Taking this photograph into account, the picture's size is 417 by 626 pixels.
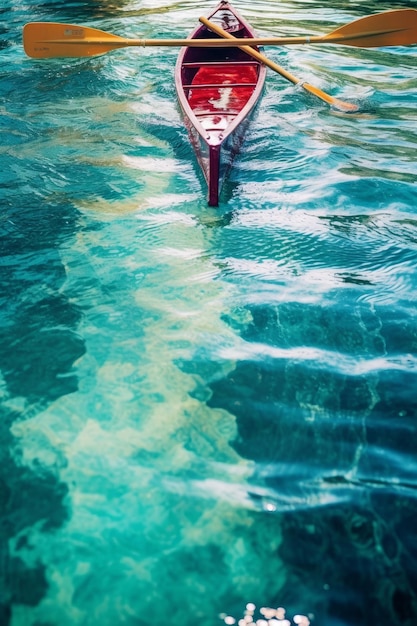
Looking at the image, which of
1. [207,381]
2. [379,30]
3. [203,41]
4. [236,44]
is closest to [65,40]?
[203,41]

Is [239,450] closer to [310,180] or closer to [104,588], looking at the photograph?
[104,588]

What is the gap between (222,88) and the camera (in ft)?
18.7

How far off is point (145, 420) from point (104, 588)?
72 centimetres

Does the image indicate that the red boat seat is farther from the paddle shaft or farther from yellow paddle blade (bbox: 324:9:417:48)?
yellow paddle blade (bbox: 324:9:417:48)

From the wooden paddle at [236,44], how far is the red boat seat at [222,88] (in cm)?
51

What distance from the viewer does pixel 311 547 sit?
177 centimetres

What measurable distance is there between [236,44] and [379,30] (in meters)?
1.50

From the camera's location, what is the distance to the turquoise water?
Answer: 171cm

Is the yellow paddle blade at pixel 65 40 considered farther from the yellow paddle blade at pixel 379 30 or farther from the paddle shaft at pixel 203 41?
the yellow paddle blade at pixel 379 30

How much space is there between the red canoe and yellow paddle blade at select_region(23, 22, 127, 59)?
85cm

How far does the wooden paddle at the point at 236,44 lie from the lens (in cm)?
514

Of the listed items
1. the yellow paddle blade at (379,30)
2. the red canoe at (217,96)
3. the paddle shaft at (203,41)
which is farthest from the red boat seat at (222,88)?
the yellow paddle blade at (379,30)

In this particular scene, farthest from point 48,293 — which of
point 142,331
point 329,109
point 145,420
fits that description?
point 329,109

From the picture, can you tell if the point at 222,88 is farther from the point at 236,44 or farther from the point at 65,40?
the point at 65,40
